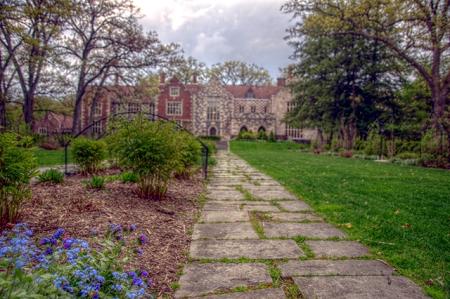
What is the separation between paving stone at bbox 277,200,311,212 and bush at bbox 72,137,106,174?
412cm

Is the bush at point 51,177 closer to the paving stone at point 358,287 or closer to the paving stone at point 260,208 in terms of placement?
the paving stone at point 260,208

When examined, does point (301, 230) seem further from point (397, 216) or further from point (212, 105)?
point (212, 105)

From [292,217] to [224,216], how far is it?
83cm

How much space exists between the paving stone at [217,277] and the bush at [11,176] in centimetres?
180

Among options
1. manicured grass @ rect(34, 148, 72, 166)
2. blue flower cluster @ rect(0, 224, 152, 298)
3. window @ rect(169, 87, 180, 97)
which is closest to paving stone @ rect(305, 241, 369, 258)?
blue flower cluster @ rect(0, 224, 152, 298)

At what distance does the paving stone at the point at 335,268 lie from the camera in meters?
2.37

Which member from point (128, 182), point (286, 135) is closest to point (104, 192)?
point (128, 182)

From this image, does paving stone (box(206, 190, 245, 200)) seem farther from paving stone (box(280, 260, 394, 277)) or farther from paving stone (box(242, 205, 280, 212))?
paving stone (box(280, 260, 394, 277))

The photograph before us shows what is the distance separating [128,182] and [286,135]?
36503 millimetres

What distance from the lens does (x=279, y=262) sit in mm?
2574

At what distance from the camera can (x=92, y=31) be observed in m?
19.0

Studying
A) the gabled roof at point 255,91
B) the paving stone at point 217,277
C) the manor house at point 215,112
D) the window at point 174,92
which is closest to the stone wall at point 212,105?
the manor house at point 215,112

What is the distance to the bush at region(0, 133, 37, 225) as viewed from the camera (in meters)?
3.00

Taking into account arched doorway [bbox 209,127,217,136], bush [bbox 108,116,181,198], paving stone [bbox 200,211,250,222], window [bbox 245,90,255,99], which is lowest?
paving stone [bbox 200,211,250,222]
